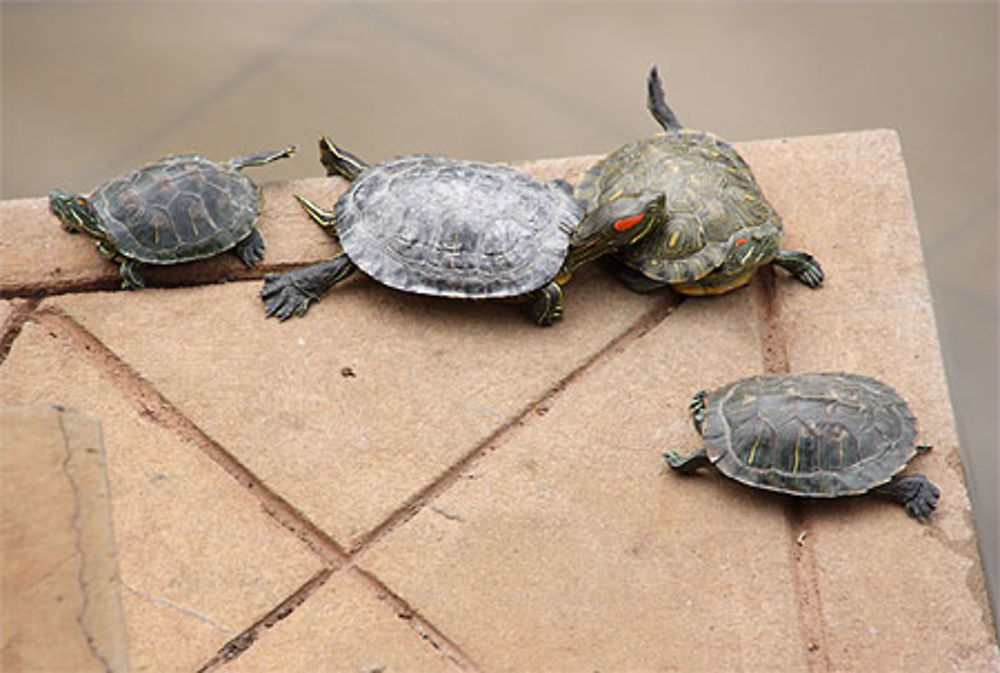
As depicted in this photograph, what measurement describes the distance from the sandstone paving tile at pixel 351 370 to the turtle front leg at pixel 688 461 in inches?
17.0

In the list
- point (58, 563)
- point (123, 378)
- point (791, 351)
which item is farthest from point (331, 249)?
point (58, 563)

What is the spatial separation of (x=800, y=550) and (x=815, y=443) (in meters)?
0.28

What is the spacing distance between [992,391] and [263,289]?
2.78 meters

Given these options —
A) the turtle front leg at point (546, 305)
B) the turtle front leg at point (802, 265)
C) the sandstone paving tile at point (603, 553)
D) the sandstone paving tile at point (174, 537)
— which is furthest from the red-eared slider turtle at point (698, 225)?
the sandstone paving tile at point (174, 537)

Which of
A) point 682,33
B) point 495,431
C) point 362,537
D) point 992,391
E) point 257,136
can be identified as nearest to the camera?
point 362,537

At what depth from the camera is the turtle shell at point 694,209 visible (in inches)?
157

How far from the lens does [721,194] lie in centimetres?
407

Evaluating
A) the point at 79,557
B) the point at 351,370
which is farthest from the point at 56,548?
the point at 351,370

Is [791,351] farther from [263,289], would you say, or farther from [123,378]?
[123,378]

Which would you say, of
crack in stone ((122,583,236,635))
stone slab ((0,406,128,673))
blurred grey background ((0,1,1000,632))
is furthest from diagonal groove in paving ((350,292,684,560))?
blurred grey background ((0,1,1000,632))

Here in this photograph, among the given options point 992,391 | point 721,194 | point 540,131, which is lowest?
point 992,391

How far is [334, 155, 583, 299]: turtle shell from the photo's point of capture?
3895 mm

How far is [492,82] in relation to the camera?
5.89m

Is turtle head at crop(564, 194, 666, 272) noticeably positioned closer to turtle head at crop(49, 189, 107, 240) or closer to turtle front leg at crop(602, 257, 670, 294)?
turtle front leg at crop(602, 257, 670, 294)
